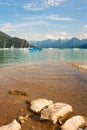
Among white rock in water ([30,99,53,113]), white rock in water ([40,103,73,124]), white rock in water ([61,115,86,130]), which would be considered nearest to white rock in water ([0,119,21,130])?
white rock in water ([40,103,73,124])

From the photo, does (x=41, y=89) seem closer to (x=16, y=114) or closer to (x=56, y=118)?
(x=16, y=114)

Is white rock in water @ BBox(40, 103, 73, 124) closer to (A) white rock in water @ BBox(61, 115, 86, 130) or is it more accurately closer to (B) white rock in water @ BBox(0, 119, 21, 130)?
(A) white rock in water @ BBox(61, 115, 86, 130)

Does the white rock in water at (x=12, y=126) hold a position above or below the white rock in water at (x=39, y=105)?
below

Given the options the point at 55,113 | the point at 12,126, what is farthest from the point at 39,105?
the point at 12,126

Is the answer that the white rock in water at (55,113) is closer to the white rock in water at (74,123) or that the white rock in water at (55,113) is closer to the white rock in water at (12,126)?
the white rock in water at (74,123)

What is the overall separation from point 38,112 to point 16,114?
6.45ft

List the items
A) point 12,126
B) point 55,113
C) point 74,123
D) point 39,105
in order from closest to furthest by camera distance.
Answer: point 12,126
point 74,123
point 55,113
point 39,105

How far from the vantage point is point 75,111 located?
20188 mm

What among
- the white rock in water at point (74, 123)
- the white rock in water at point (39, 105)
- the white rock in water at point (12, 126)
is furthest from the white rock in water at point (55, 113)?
the white rock in water at point (12, 126)

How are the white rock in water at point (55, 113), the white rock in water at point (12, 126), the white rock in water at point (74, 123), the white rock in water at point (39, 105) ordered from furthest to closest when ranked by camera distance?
the white rock in water at point (39, 105) < the white rock in water at point (55, 113) < the white rock in water at point (74, 123) < the white rock in water at point (12, 126)

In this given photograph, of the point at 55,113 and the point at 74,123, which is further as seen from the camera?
the point at 55,113

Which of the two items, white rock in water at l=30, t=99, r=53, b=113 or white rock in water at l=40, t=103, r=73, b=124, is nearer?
white rock in water at l=40, t=103, r=73, b=124

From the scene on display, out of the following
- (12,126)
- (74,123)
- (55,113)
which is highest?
(55,113)

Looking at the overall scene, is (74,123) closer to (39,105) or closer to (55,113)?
(55,113)
